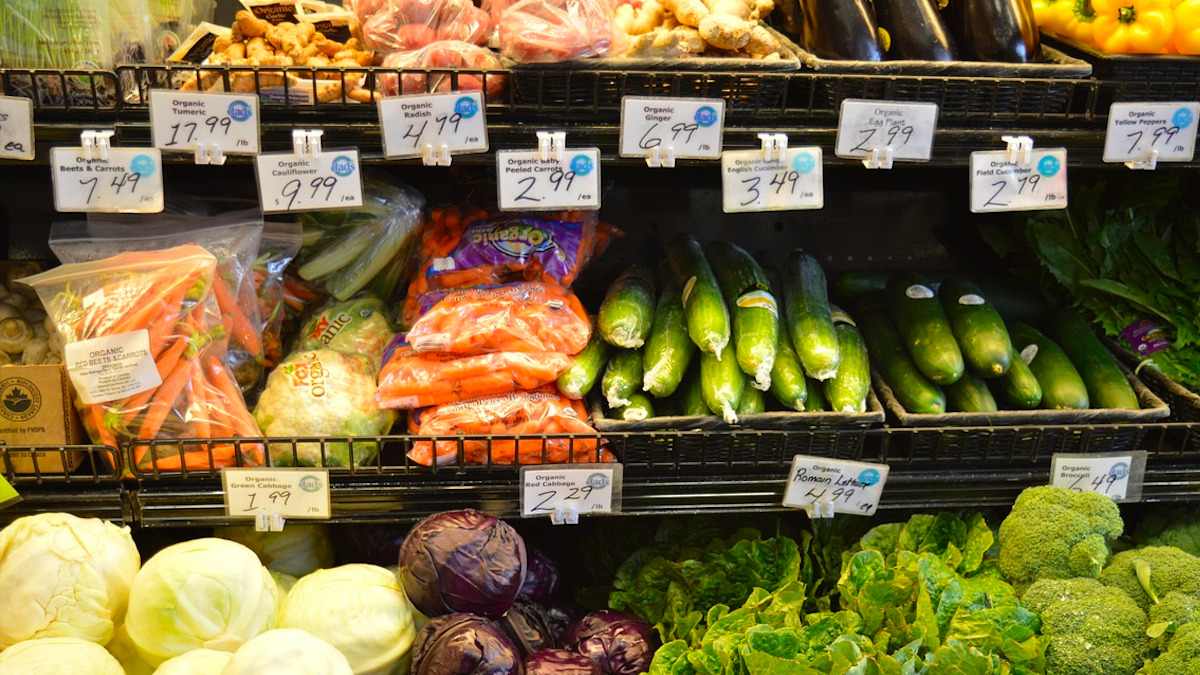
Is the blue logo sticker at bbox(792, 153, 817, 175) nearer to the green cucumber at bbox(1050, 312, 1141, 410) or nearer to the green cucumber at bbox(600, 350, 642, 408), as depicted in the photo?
the green cucumber at bbox(600, 350, 642, 408)

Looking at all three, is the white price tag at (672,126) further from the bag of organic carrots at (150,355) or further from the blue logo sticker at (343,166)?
the bag of organic carrots at (150,355)

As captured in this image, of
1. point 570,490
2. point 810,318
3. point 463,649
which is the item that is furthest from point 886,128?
point 463,649

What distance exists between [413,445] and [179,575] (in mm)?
373

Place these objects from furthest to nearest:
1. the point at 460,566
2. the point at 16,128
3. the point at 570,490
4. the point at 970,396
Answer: the point at 970,396 < the point at 570,490 < the point at 460,566 < the point at 16,128

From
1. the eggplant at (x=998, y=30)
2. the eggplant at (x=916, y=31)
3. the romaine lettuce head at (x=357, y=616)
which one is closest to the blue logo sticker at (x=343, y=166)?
the romaine lettuce head at (x=357, y=616)

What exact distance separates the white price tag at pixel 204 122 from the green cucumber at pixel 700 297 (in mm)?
723

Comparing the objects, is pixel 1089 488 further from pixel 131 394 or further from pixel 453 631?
pixel 131 394

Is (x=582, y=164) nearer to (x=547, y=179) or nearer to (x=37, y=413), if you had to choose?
(x=547, y=179)

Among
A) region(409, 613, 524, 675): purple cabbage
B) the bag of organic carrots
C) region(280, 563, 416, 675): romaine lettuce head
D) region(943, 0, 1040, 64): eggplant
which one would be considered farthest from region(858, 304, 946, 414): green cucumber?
the bag of organic carrots

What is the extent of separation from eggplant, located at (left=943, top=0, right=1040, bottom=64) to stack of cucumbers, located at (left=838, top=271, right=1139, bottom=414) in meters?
0.44

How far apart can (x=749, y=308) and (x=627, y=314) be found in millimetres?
204

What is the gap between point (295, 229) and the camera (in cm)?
175

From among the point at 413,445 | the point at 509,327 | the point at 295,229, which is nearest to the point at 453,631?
the point at 413,445

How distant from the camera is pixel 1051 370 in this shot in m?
1.74
